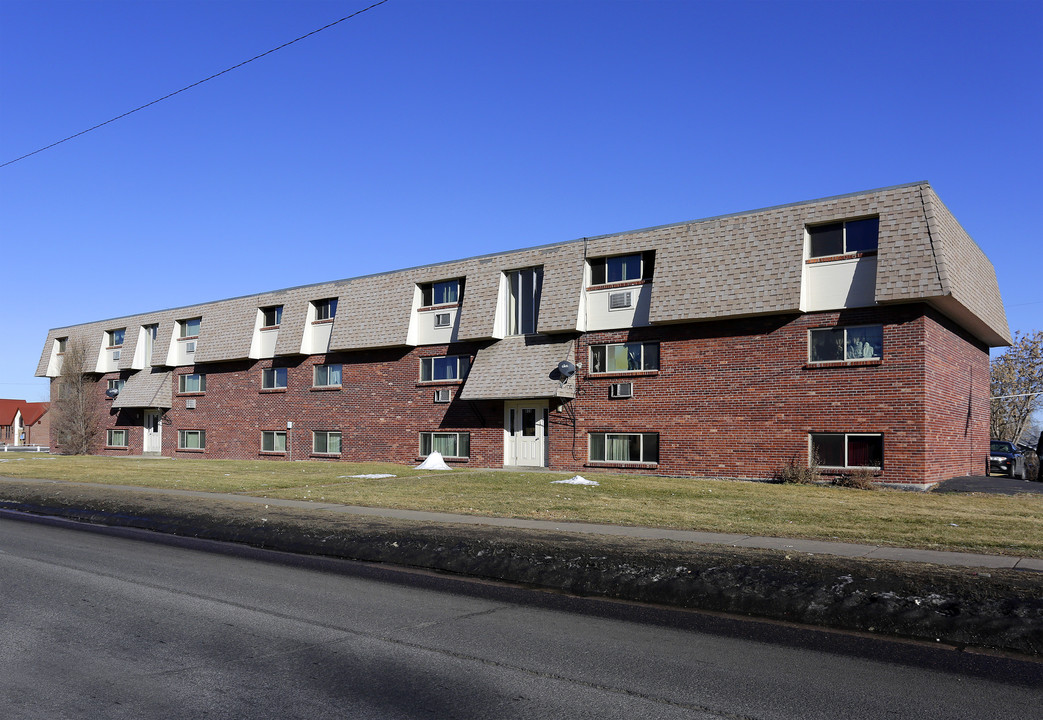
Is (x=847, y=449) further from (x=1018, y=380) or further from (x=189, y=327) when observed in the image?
(x=1018, y=380)

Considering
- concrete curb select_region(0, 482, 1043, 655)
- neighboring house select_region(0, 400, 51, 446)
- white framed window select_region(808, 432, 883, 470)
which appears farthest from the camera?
Answer: neighboring house select_region(0, 400, 51, 446)

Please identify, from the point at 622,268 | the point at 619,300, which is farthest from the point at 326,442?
the point at 622,268

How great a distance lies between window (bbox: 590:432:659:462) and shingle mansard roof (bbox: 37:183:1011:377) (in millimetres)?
3762

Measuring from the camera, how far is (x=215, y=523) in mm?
14234

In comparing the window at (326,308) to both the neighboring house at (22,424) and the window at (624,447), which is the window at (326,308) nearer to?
the window at (624,447)

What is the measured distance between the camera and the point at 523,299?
29016 millimetres

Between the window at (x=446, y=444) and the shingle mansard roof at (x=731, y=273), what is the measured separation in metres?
3.70

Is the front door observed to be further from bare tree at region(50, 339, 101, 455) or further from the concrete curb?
the concrete curb

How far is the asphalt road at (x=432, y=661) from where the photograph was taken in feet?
16.5

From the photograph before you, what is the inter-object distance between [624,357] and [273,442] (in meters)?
18.4

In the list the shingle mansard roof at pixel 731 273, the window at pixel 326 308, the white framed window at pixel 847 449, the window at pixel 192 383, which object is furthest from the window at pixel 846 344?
the window at pixel 192 383

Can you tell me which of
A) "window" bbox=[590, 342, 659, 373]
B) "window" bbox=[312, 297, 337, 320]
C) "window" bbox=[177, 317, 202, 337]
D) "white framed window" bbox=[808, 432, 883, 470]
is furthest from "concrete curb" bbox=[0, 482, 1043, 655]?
"window" bbox=[177, 317, 202, 337]

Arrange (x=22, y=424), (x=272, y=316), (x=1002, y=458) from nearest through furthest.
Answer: (x=1002, y=458) → (x=272, y=316) → (x=22, y=424)

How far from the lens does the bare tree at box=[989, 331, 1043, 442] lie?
2267 inches
